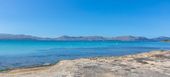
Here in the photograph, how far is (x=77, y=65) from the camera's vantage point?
15664 mm

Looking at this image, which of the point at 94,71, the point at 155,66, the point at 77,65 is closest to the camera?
the point at 94,71

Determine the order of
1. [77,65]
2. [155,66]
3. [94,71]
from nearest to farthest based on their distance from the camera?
[94,71], [77,65], [155,66]

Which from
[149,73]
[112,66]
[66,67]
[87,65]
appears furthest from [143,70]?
[66,67]

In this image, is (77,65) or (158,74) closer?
(158,74)

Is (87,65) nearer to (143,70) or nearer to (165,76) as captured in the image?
(143,70)

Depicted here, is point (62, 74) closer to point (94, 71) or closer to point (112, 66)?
point (94, 71)

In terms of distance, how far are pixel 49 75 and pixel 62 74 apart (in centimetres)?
78

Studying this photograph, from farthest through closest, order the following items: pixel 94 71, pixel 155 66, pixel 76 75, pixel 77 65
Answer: pixel 155 66
pixel 77 65
pixel 94 71
pixel 76 75

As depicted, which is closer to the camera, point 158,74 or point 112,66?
point 158,74

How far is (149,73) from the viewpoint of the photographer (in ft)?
48.6

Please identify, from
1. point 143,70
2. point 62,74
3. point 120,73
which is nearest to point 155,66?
point 143,70

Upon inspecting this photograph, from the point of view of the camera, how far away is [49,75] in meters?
14.5

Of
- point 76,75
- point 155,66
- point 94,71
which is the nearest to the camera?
point 76,75

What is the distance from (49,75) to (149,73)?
192 inches
